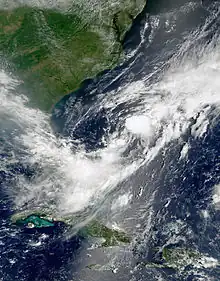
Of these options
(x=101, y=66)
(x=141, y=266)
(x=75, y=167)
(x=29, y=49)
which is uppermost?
(x=29, y=49)

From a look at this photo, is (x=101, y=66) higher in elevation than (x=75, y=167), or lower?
higher

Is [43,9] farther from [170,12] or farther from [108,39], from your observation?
[170,12]

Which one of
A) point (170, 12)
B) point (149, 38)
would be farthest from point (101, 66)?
point (170, 12)

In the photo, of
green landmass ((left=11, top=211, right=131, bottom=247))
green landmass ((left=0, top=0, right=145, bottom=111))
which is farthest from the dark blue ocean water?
green landmass ((left=0, top=0, right=145, bottom=111))

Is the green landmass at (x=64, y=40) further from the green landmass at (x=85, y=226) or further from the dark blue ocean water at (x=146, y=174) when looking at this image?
the green landmass at (x=85, y=226)

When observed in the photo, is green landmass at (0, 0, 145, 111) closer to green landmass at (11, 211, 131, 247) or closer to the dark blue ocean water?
the dark blue ocean water

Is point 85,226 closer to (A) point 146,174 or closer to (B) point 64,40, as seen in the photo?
(A) point 146,174
